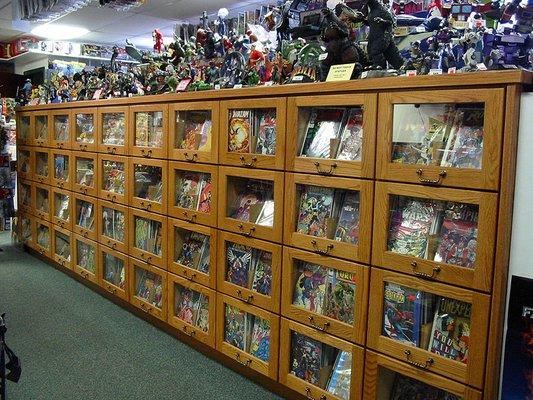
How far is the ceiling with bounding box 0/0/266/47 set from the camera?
5.22 meters

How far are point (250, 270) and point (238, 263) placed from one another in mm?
99

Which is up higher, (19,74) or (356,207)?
(19,74)

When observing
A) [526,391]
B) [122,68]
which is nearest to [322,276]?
[526,391]

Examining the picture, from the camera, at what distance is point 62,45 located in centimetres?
769

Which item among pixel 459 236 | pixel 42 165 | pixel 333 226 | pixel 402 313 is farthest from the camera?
pixel 42 165

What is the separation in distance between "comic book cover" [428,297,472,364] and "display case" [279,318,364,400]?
1.12 ft

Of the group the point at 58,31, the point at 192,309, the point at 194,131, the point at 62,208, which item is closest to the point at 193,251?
the point at 192,309

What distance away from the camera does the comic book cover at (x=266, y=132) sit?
2504 millimetres

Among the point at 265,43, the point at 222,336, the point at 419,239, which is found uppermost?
the point at 265,43

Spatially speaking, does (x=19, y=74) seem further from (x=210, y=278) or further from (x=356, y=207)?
(x=356, y=207)

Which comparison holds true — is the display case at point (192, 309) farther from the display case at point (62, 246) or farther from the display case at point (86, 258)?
the display case at point (62, 246)

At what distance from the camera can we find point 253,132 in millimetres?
2598

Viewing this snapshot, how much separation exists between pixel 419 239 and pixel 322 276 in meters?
0.53

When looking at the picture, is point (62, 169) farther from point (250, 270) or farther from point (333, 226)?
point (333, 226)
